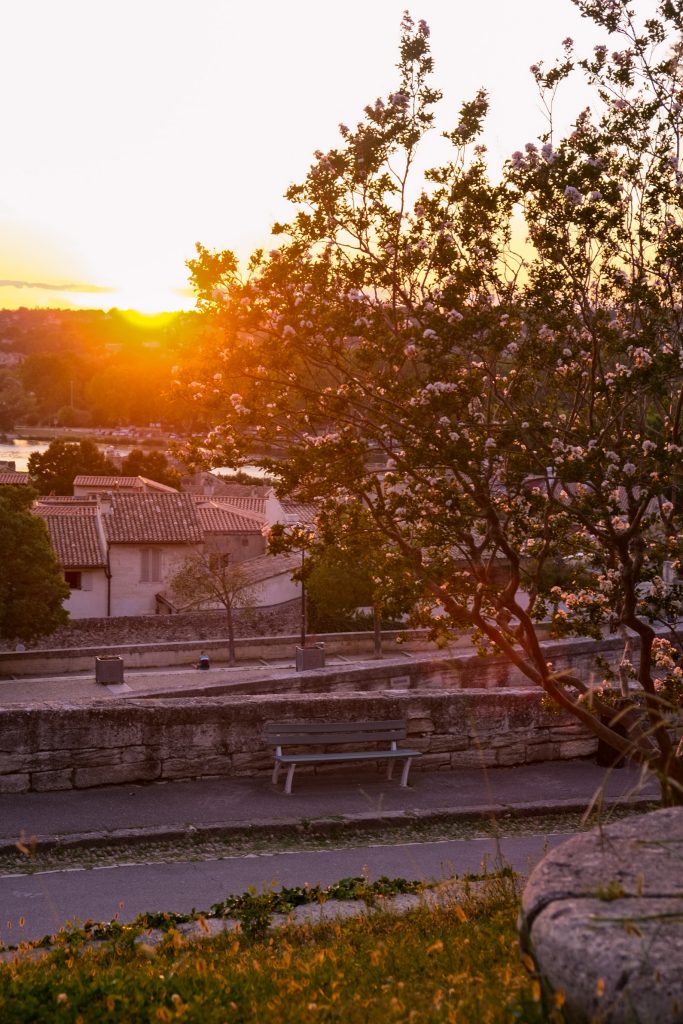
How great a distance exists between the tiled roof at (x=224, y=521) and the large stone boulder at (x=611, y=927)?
50016 millimetres

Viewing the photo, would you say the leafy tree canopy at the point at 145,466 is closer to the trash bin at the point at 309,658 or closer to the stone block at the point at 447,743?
the trash bin at the point at 309,658

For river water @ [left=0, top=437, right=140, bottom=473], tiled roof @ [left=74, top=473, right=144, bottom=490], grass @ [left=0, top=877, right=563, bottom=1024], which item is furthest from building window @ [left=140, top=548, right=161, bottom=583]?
river water @ [left=0, top=437, right=140, bottom=473]

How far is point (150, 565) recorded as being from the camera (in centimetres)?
5109

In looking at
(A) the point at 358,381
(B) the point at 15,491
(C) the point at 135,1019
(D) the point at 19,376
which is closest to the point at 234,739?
(A) the point at 358,381

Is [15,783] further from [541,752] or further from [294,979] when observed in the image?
[294,979]

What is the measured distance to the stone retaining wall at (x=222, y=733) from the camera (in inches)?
→ 380

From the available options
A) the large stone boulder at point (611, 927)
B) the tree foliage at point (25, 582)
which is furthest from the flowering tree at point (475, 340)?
the tree foliage at point (25, 582)

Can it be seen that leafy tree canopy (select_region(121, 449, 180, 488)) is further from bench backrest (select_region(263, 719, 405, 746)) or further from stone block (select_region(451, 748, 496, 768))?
bench backrest (select_region(263, 719, 405, 746))

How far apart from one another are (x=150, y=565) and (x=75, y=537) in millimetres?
3742

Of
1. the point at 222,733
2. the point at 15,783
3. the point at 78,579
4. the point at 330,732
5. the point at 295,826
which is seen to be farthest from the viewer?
the point at 78,579

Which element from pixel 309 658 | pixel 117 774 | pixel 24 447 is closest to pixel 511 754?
pixel 117 774

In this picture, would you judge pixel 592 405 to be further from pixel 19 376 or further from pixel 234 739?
A: pixel 19 376

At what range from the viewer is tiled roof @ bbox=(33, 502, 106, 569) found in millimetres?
49250

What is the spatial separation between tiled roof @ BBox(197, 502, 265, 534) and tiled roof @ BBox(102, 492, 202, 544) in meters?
0.63
